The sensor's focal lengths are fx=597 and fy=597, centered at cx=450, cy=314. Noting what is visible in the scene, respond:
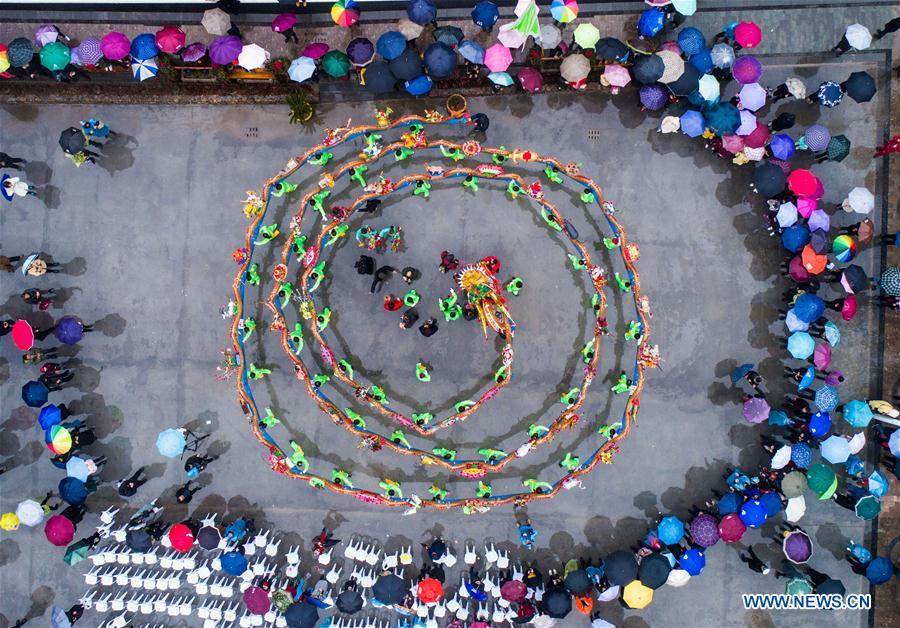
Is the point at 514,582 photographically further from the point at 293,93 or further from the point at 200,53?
the point at 200,53

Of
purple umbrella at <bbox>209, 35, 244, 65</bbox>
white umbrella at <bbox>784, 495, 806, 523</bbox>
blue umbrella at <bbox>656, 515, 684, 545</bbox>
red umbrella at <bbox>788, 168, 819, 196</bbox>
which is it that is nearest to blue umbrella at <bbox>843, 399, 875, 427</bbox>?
white umbrella at <bbox>784, 495, 806, 523</bbox>

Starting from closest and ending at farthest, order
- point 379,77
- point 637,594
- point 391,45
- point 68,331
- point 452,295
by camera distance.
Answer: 1. point 391,45
2. point 379,77
3. point 637,594
4. point 68,331
5. point 452,295

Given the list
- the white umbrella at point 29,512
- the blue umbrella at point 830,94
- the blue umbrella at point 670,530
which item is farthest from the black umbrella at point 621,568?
the white umbrella at point 29,512

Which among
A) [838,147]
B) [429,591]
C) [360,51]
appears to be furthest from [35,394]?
[838,147]

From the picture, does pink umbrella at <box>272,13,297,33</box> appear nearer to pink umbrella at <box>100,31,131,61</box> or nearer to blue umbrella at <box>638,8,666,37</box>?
pink umbrella at <box>100,31,131,61</box>

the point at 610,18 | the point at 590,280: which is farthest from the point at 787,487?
the point at 610,18

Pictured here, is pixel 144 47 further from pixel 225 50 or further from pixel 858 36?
pixel 858 36

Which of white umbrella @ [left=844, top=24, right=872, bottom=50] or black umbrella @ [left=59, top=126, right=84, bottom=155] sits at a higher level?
white umbrella @ [left=844, top=24, right=872, bottom=50]
